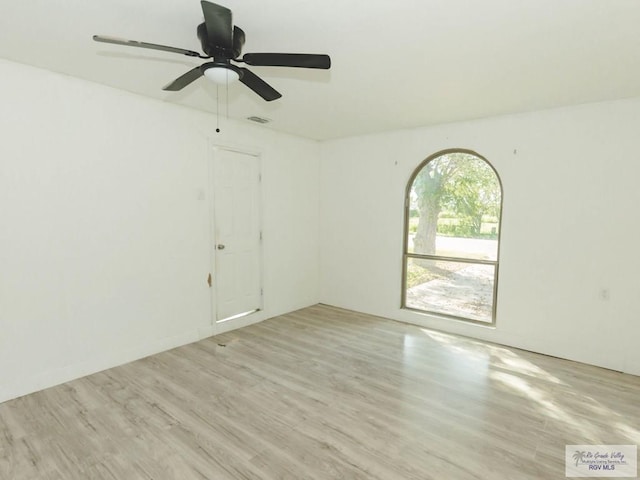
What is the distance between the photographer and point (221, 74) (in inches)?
76.1

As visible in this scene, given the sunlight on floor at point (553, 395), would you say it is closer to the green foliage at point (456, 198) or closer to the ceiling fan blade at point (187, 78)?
the green foliage at point (456, 198)

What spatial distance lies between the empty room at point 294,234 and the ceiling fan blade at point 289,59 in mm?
26

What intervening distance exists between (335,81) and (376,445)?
2.68 metres

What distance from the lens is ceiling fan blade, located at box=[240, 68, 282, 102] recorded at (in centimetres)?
205

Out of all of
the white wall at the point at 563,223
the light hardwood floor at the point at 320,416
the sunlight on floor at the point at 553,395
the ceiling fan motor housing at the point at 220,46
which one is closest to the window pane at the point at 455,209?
the white wall at the point at 563,223

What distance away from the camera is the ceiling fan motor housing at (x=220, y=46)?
1.85m

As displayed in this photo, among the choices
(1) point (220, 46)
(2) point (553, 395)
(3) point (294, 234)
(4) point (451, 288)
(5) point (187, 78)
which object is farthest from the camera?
(3) point (294, 234)

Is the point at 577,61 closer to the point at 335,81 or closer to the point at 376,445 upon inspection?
the point at 335,81

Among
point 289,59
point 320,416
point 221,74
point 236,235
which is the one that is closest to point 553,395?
point 320,416

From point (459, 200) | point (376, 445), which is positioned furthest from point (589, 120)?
point (376, 445)

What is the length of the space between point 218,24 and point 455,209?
3.38 m

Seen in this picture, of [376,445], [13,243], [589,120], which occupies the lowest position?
[376,445]

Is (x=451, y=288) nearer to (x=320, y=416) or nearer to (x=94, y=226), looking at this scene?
(x=320, y=416)

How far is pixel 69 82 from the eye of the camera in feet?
9.13
